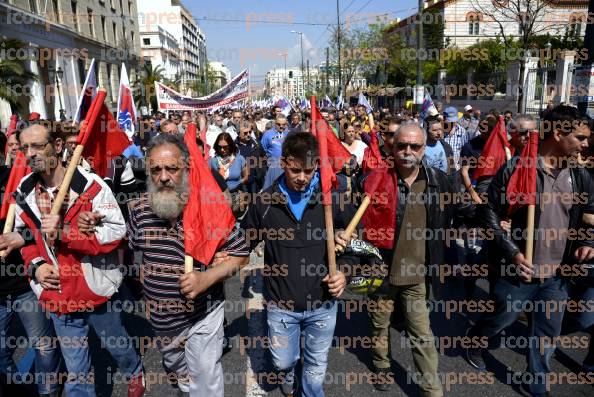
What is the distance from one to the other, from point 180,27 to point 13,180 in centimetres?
10502

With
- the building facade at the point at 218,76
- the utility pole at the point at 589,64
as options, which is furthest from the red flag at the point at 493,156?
the building facade at the point at 218,76

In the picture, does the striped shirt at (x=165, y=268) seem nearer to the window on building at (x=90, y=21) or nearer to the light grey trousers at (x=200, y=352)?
the light grey trousers at (x=200, y=352)

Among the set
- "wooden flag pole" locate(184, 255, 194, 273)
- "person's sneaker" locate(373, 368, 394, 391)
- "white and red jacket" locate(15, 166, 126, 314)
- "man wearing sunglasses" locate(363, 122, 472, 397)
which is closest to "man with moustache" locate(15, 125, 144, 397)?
Answer: "white and red jacket" locate(15, 166, 126, 314)

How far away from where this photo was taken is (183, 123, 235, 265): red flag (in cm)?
236

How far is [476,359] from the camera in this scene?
11.5 ft

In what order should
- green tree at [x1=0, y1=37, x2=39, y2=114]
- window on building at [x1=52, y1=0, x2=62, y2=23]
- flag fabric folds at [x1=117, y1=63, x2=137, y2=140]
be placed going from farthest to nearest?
window on building at [x1=52, y1=0, x2=62, y2=23] → green tree at [x1=0, y1=37, x2=39, y2=114] → flag fabric folds at [x1=117, y1=63, x2=137, y2=140]

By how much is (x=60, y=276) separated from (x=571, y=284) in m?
3.69

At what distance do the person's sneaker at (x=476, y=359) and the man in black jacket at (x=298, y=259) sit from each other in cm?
150

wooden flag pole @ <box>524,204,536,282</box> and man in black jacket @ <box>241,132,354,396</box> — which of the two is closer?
man in black jacket @ <box>241,132,354,396</box>

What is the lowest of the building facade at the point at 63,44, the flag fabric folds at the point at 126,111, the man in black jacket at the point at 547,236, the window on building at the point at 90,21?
the man in black jacket at the point at 547,236

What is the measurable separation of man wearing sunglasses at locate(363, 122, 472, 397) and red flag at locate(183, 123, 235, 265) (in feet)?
3.69

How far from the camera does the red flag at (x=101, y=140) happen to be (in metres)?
2.68

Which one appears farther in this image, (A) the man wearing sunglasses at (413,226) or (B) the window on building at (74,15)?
(B) the window on building at (74,15)

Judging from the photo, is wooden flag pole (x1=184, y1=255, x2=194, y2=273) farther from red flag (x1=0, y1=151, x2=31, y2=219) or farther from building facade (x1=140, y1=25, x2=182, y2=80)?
building facade (x1=140, y1=25, x2=182, y2=80)
